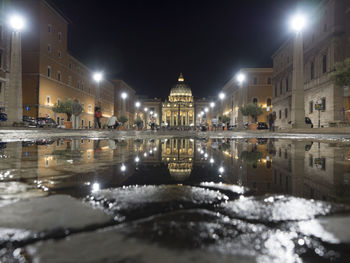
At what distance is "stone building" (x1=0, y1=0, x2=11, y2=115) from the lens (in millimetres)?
27281

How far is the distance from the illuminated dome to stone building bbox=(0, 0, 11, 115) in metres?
109

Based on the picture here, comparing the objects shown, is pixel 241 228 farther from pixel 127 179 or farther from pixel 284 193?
pixel 127 179

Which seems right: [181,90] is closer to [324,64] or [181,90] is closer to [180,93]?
[180,93]

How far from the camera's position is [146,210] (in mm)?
1047

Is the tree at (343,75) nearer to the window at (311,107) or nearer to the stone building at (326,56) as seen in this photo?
the stone building at (326,56)

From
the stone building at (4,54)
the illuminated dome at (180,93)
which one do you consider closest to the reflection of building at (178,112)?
the illuminated dome at (180,93)

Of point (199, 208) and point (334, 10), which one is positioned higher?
point (334, 10)

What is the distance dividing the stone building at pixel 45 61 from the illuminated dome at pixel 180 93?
92.9m

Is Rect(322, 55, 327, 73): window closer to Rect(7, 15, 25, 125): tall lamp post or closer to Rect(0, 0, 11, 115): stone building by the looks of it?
Rect(7, 15, 25, 125): tall lamp post

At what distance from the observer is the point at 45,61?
35938mm

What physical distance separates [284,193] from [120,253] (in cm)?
92

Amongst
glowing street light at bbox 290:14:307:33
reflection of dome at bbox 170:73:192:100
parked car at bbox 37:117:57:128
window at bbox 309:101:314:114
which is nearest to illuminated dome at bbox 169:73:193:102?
reflection of dome at bbox 170:73:192:100

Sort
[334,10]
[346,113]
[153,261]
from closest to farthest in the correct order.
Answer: [153,261] < [346,113] < [334,10]

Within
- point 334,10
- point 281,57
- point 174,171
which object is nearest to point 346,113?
point 334,10
